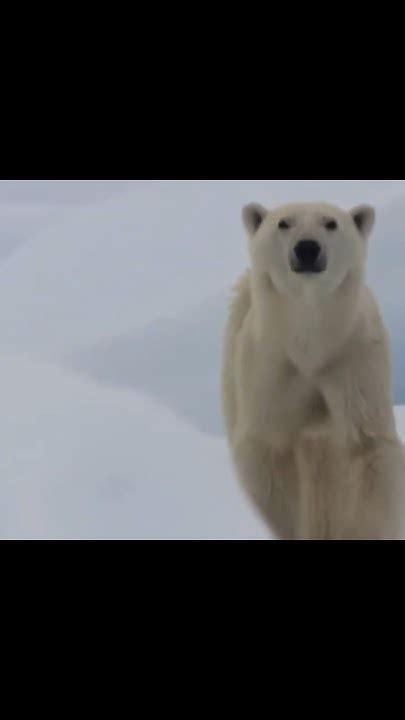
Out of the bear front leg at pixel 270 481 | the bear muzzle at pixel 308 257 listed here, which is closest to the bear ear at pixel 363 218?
the bear muzzle at pixel 308 257

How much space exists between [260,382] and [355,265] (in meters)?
0.38

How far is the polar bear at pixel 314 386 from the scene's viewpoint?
387cm

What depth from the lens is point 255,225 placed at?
156 inches

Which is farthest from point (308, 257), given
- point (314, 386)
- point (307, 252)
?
point (314, 386)

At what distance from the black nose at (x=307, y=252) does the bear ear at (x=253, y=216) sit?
187 millimetres

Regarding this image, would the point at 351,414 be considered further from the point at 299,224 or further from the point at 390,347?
the point at 299,224

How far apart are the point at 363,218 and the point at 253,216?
27 cm

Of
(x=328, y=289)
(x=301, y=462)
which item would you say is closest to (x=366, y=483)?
(x=301, y=462)

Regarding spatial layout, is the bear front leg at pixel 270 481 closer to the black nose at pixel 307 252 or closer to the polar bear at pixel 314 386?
the polar bear at pixel 314 386

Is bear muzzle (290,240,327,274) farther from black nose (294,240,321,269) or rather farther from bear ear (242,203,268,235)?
bear ear (242,203,268,235)

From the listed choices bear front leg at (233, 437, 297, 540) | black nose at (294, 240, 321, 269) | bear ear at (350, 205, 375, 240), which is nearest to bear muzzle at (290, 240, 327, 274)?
black nose at (294, 240, 321, 269)

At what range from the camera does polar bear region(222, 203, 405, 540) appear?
3.87 meters

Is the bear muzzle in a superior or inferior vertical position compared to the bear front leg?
superior

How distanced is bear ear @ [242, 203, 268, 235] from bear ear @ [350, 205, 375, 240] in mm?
223
